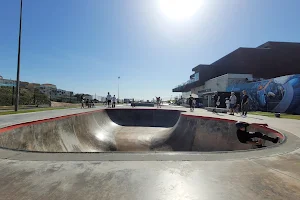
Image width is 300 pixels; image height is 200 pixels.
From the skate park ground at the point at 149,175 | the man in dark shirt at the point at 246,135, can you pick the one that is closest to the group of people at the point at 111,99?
the man in dark shirt at the point at 246,135

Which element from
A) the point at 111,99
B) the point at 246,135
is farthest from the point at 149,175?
the point at 111,99

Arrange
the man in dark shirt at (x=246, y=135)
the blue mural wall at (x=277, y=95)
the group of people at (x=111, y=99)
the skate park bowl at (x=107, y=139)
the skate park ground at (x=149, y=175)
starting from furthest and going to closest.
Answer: the group of people at (x=111, y=99) → the blue mural wall at (x=277, y=95) → the skate park bowl at (x=107, y=139) → the man in dark shirt at (x=246, y=135) → the skate park ground at (x=149, y=175)

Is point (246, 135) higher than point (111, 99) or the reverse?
the reverse

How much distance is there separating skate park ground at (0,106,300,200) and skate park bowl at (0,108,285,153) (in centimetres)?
188

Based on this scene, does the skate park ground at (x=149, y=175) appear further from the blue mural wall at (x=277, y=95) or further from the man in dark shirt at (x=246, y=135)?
the blue mural wall at (x=277, y=95)

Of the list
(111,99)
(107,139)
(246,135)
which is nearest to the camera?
(246,135)

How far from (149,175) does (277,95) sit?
22.0 meters

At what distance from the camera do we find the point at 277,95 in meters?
20.1

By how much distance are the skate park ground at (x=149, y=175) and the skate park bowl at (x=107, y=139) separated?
188 centimetres

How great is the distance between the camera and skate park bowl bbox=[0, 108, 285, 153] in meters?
6.37

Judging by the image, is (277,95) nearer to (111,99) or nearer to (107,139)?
(107,139)

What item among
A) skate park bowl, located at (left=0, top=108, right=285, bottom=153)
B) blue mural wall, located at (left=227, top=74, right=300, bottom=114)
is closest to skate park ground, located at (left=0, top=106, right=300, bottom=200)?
skate park bowl, located at (left=0, top=108, right=285, bottom=153)

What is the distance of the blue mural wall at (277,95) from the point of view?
1798 centimetres

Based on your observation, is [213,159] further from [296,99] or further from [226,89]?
[226,89]
